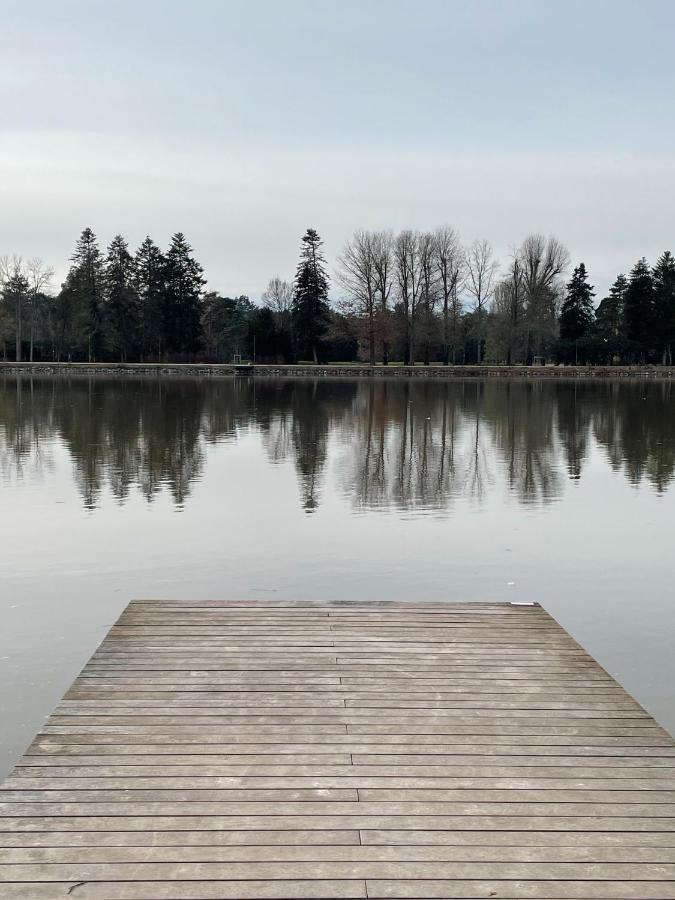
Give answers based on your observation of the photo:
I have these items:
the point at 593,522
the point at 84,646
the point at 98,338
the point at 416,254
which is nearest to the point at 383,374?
the point at 416,254

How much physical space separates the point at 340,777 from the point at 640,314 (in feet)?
271

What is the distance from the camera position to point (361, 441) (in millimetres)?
24484

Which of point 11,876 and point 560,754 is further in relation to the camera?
point 560,754

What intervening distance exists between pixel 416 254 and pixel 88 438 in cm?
6356

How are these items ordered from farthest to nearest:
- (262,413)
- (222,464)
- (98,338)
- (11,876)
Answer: (98,338)
(262,413)
(222,464)
(11,876)

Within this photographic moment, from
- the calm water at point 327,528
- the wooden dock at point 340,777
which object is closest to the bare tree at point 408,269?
the calm water at point 327,528

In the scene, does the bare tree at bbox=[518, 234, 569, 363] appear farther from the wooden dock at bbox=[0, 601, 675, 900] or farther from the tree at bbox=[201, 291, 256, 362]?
the wooden dock at bbox=[0, 601, 675, 900]

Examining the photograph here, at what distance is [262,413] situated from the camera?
112 ft

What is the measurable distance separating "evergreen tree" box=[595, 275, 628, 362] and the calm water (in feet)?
186

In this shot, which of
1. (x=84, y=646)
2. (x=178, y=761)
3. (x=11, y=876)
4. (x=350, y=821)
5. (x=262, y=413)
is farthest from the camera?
(x=262, y=413)

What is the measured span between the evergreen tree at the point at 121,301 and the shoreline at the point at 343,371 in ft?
20.1

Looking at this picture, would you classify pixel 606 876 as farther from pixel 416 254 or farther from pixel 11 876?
pixel 416 254

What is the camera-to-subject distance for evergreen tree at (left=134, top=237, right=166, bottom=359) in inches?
3302

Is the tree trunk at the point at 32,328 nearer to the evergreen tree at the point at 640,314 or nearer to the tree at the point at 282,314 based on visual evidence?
the tree at the point at 282,314
